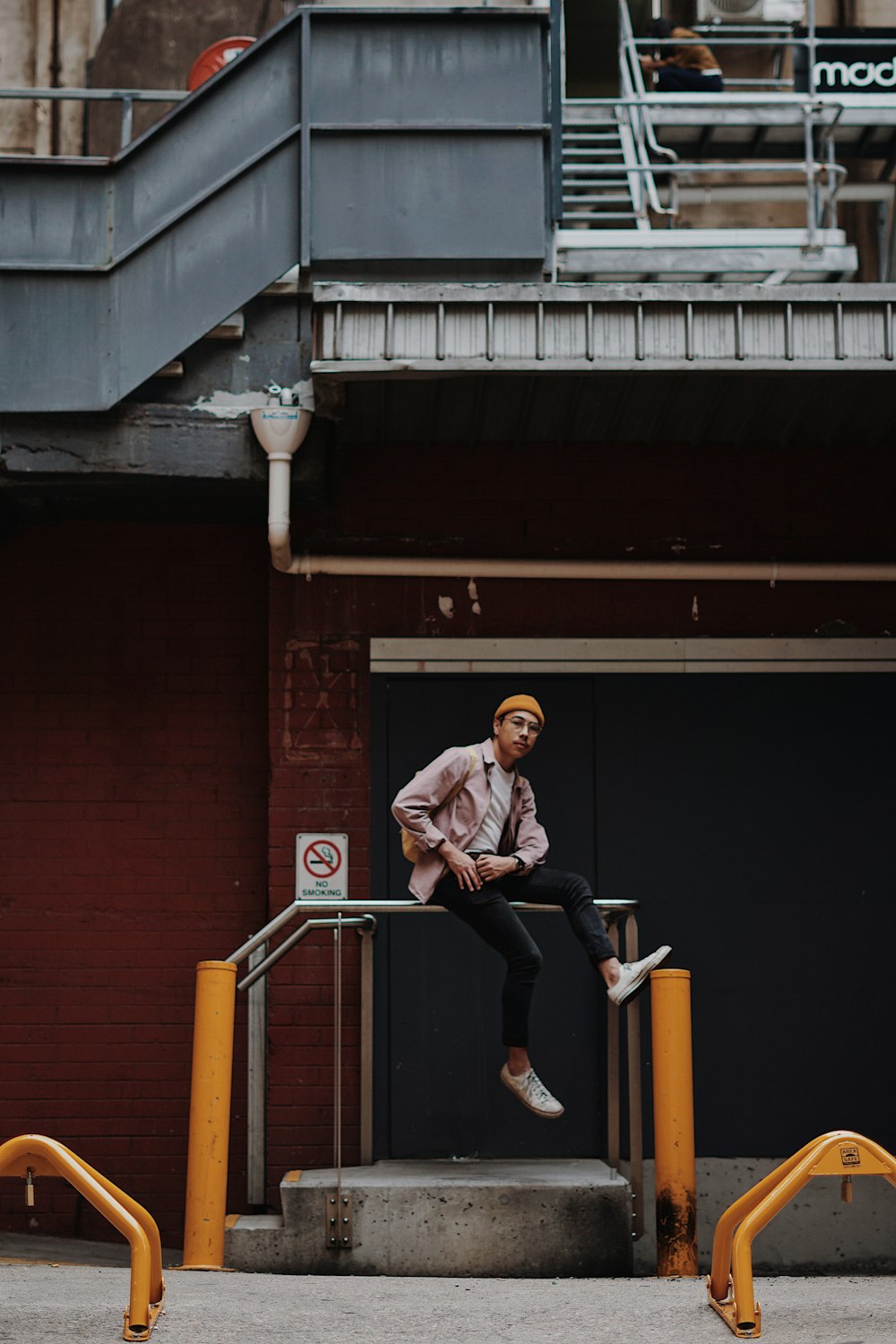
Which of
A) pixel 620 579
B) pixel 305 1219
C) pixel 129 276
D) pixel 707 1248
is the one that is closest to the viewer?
pixel 305 1219

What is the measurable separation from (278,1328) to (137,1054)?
366 cm

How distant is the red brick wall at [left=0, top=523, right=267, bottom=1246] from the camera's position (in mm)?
8133

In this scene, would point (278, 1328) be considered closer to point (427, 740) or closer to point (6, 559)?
point (427, 740)

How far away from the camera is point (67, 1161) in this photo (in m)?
4.57

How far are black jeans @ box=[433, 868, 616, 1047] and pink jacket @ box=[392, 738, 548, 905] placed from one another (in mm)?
92

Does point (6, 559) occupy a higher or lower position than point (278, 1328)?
higher

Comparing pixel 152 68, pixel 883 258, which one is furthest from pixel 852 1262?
pixel 152 68

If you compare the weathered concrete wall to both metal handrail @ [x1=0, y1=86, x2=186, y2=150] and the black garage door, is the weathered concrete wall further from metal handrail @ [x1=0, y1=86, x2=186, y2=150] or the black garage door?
the black garage door

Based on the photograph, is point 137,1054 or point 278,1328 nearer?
point 278,1328

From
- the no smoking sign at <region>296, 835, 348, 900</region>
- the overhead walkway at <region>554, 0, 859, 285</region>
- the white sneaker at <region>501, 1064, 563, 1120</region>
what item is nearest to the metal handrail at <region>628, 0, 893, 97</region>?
the overhead walkway at <region>554, 0, 859, 285</region>

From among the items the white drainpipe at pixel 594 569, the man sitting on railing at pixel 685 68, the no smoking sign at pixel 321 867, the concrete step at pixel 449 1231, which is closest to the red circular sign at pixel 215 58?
the man sitting on railing at pixel 685 68

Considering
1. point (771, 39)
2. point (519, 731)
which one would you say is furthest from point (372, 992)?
point (771, 39)

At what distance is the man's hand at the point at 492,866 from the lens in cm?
632

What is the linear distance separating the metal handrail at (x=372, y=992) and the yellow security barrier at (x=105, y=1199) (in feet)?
5.87
